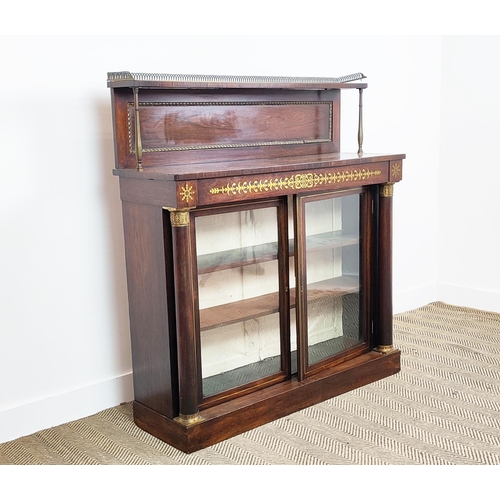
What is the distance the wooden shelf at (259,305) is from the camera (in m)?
A: 2.67

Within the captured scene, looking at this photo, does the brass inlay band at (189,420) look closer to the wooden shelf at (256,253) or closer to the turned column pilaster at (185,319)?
the turned column pilaster at (185,319)

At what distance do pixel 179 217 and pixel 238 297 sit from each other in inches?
20.0

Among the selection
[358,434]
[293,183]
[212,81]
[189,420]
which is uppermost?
[212,81]

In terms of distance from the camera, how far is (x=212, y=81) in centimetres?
274

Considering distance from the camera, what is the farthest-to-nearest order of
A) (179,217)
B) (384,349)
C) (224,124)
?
(384,349)
(224,124)
(179,217)

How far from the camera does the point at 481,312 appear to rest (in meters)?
4.13

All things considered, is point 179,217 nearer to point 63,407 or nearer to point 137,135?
point 137,135

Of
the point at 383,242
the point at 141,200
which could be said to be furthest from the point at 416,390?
the point at 141,200

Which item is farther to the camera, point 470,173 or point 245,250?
point 470,173

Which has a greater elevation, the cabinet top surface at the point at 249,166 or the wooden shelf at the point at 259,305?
the cabinet top surface at the point at 249,166

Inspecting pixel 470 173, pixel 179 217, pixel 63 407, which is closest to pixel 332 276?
pixel 179 217

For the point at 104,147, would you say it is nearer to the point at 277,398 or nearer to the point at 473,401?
the point at 277,398

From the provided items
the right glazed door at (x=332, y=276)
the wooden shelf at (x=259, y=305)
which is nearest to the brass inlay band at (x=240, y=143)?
the right glazed door at (x=332, y=276)

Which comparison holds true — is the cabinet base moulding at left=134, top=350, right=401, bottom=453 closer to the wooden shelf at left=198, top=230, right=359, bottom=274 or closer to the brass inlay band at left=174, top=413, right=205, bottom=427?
the brass inlay band at left=174, top=413, right=205, bottom=427
